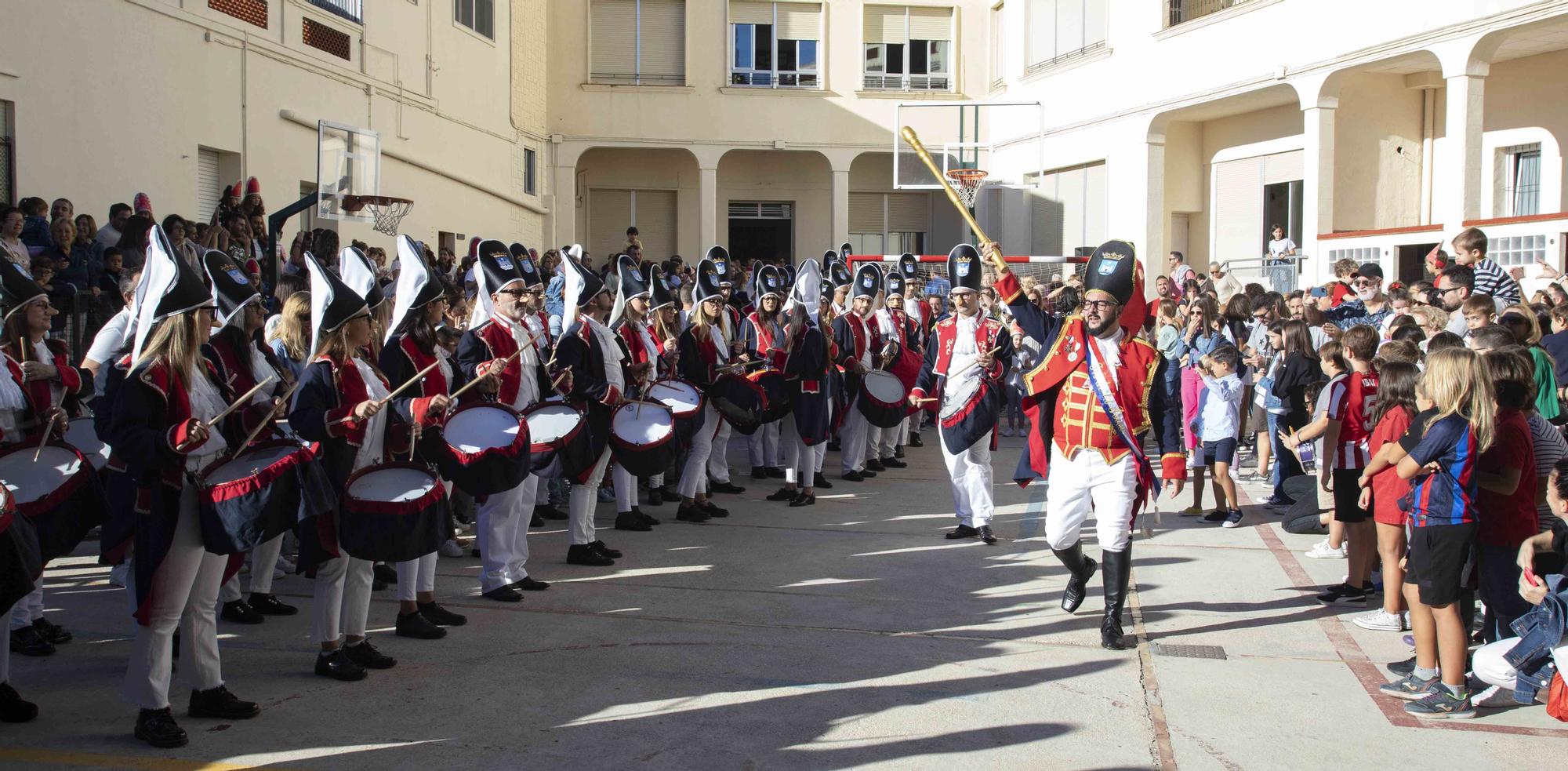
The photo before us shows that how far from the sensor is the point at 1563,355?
8055mm

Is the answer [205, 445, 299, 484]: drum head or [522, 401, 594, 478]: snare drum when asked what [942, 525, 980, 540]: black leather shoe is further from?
[205, 445, 299, 484]: drum head

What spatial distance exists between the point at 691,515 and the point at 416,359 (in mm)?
4055

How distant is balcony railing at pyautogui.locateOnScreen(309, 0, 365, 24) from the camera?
59.9ft

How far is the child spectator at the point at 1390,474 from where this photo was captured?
654 centimetres

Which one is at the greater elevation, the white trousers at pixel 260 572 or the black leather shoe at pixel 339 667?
the white trousers at pixel 260 572

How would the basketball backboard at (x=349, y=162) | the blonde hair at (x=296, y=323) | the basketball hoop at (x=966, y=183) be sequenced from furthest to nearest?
the basketball hoop at (x=966, y=183) < the basketball backboard at (x=349, y=162) < the blonde hair at (x=296, y=323)

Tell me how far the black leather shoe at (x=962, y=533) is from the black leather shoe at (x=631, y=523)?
2.32 meters

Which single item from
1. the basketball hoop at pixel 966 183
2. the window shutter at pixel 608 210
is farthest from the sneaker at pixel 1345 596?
the window shutter at pixel 608 210

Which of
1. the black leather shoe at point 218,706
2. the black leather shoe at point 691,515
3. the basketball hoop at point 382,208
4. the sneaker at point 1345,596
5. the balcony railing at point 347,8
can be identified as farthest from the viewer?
the balcony railing at point 347,8

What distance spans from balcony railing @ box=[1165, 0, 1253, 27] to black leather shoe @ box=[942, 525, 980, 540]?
685 inches

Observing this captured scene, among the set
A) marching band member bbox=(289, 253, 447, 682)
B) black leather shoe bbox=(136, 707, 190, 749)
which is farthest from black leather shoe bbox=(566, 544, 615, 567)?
black leather shoe bbox=(136, 707, 190, 749)

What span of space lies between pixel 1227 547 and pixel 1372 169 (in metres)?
15.4

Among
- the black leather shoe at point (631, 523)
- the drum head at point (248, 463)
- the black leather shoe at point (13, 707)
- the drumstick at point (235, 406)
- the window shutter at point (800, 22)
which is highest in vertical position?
the window shutter at point (800, 22)

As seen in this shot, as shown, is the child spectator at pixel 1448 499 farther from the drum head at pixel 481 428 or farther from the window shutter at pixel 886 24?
the window shutter at pixel 886 24
